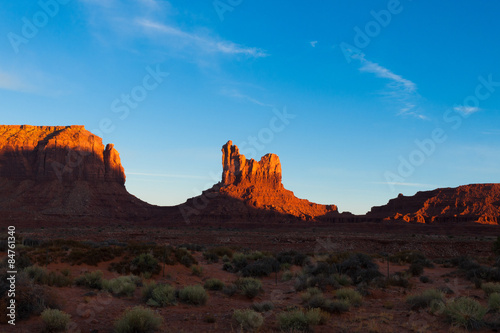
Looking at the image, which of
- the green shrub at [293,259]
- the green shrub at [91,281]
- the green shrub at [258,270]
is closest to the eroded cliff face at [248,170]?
A: the green shrub at [293,259]

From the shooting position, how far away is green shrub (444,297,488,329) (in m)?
8.55

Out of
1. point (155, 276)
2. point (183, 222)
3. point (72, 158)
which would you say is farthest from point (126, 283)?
point (72, 158)

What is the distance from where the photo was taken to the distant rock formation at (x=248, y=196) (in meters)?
103

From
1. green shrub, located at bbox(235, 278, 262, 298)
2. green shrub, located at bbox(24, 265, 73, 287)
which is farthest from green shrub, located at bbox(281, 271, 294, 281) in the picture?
green shrub, located at bbox(24, 265, 73, 287)

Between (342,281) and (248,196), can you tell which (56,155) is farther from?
(342,281)

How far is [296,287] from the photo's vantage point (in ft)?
47.0

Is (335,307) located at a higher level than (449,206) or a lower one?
lower

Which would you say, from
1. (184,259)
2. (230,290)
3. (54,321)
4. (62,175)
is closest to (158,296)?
(230,290)

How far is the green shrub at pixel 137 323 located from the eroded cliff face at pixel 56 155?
10219 centimetres

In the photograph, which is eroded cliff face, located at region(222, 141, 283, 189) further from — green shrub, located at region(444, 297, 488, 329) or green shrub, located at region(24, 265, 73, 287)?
green shrub, located at region(444, 297, 488, 329)

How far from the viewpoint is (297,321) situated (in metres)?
8.52

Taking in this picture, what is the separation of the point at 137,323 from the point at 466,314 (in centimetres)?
797

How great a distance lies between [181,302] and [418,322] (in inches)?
280

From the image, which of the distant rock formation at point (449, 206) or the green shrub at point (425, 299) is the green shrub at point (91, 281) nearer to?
the green shrub at point (425, 299)
